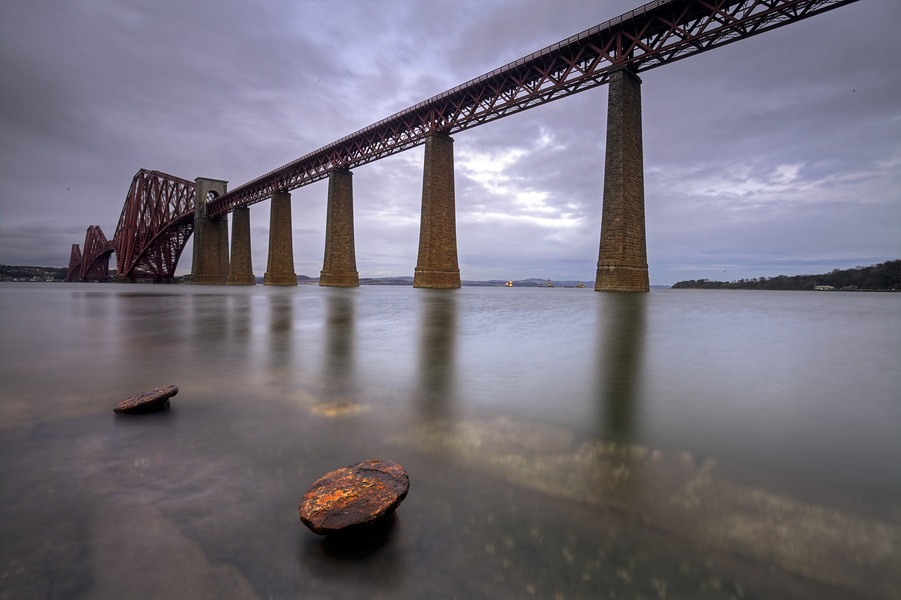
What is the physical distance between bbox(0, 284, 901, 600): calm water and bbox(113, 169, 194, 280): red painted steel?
6156cm

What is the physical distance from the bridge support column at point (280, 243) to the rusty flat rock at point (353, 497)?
4376 cm

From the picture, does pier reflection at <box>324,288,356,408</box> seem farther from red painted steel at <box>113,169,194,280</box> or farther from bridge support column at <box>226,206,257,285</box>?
red painted steel at <box>113,169,194,280</box>

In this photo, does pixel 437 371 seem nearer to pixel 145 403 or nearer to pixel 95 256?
pixel 145 403

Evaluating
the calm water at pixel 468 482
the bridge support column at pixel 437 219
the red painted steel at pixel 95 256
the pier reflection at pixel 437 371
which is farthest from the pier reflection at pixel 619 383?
the red painted steel at pixel 95 256

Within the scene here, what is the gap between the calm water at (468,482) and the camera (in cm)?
87

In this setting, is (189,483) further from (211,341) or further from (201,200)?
(201,200)

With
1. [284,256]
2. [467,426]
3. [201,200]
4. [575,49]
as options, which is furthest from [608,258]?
[201,200]

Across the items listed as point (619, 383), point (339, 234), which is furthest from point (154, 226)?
point (619, 383)

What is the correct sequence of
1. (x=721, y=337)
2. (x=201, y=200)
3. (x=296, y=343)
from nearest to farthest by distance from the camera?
1. (x=296, y=343)
2. (x=721, y=337)
3. (x=201, y=200)

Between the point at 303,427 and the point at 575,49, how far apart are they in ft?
86.1

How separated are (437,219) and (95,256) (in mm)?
74861

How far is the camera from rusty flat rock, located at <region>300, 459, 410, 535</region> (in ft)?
3.26

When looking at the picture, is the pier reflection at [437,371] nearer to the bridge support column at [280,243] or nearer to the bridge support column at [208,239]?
the bridge support column at [280,243]

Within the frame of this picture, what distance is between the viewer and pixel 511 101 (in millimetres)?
24719
